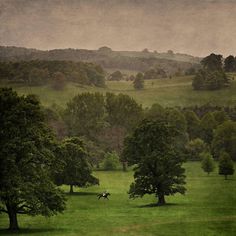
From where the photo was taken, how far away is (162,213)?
186 feet

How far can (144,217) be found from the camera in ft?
177

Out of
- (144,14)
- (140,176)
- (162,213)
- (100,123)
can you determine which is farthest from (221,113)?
(162,213)

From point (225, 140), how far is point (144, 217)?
77.3 m

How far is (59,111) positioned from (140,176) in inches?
3653

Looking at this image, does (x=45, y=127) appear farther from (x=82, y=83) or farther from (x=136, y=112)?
(x=82, y=83)

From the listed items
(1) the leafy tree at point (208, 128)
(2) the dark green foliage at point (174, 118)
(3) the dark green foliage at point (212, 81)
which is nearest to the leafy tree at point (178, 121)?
(2) the dark green foliage at point (174, 118)

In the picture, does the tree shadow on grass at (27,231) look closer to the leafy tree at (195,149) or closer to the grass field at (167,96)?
the leafy tree at (195,149)

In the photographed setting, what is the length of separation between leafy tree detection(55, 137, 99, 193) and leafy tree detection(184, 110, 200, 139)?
66.6 meters

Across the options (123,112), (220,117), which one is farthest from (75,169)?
(220,117)

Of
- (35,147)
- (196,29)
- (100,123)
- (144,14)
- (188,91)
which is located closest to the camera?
(35,147)

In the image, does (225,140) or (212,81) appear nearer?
(225,140)

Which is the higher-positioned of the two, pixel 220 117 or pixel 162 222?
pixel 220 117

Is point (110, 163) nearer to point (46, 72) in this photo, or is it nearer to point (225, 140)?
point (225, 140)

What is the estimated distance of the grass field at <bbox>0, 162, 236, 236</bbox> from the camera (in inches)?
1811
